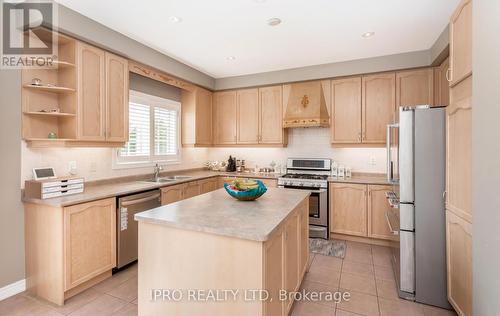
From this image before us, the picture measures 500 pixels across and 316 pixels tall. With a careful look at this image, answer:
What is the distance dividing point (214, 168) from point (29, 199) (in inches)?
124

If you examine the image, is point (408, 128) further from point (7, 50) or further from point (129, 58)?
point (7, 50)

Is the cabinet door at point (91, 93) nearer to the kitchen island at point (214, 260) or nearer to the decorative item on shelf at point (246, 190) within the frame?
the kitchen island at point (214, 260)

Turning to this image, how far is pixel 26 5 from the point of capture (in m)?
2.24

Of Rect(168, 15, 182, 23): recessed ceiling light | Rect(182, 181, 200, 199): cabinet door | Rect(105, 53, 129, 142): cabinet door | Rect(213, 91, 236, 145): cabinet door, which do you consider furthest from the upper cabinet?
Rect(168, 15, 182, 23): recessed ceiling light

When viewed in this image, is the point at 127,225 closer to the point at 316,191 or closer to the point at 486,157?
the point at 316,191

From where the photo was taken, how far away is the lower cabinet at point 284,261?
144 centimetres

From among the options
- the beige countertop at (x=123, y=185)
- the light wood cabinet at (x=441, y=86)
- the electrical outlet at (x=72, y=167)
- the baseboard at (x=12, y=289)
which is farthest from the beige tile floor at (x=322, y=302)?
the light wood cabinet at (x=441, y=86)

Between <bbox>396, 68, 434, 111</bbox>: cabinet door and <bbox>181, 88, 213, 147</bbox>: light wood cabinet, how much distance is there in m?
3.26

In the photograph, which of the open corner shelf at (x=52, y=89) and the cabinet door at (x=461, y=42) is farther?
the open corner shelf at (x=52, y=89)

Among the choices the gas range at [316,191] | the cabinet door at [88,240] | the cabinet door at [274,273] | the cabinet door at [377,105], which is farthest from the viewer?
the gas range at [316,191]

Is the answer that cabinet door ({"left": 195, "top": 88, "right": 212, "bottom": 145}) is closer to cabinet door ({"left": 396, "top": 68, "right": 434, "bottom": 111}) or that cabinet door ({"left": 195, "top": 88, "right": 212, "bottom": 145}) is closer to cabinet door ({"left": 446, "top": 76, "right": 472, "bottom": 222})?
cabinet door ({"left": 396, "top": 68, "right": 434, "bottom": 111})

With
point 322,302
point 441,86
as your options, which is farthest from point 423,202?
point 441,86

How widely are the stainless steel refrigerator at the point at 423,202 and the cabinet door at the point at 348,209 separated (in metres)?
1.35

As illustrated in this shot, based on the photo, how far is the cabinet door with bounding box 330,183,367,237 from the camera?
357 cm
